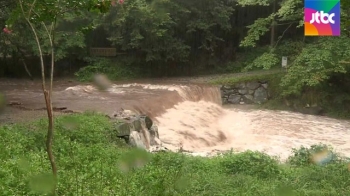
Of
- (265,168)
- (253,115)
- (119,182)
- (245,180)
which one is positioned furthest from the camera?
(253,115)

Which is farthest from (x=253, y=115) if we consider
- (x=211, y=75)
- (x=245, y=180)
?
(x=245, y=180)

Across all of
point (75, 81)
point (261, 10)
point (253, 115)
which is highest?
point (261, 10)

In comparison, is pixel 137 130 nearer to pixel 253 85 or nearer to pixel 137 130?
pixel 137 130

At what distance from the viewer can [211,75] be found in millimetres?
17672

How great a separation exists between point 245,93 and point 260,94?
498 mm

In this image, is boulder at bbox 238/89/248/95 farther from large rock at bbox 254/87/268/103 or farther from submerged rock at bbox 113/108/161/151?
submerged rock at bbox 113/108/161/151

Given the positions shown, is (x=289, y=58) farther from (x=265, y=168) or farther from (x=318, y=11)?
(x=265, y=168)

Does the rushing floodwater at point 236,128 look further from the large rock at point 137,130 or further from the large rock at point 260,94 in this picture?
the large rock at point 260,94

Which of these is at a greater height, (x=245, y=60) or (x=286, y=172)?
(x=245, y=60)

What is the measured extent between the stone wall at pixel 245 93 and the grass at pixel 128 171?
754cm

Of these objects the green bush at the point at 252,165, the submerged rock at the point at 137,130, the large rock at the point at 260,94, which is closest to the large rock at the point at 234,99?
the large rock at the point at 260,94

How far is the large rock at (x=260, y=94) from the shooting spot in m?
15.5

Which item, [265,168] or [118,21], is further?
[118,21]

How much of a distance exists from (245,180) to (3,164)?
8.67 feet
